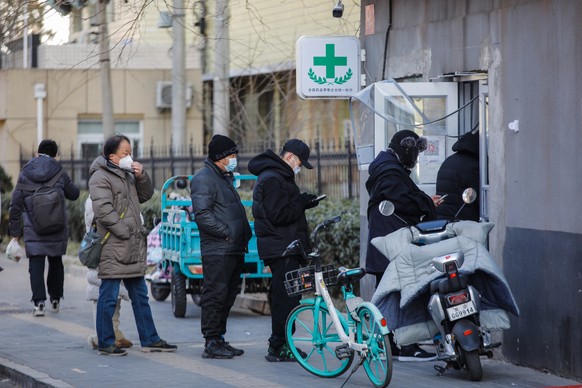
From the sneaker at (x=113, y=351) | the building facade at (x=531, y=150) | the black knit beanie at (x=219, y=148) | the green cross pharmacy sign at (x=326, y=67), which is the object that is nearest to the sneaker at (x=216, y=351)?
the sneaker at (x=113, y=351)

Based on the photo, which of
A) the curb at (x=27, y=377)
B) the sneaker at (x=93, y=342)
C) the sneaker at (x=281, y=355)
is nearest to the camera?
the curb at (x=27, y=377)

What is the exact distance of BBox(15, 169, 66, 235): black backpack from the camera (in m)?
14.1

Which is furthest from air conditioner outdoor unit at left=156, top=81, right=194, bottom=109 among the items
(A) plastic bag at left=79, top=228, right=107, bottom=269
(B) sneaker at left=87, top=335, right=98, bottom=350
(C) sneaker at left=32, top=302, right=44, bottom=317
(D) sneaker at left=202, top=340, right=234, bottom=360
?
(D) sneaker at left=202, top=340, right=234, bottom=360

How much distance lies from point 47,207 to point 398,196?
5.50 m

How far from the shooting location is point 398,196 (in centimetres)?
1008

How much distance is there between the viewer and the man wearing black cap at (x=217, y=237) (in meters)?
10.6

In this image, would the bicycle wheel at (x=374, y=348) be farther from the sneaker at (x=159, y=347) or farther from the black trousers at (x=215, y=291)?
the sneaker at (x=159, y=347)

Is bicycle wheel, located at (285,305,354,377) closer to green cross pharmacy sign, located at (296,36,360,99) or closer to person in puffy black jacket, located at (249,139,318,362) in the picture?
person in puffy black jacket, located at (249,139,318,362)

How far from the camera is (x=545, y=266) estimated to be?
31.6 ft

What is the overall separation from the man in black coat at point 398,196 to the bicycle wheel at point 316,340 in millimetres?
783

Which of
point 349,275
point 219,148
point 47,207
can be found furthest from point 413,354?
point 47,207

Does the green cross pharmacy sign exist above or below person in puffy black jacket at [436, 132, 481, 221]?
above

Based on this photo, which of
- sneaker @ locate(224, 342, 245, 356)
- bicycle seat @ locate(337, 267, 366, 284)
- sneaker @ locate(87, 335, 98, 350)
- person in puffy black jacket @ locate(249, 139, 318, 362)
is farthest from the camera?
sneaker @ locate(87, 335, 98, 350)

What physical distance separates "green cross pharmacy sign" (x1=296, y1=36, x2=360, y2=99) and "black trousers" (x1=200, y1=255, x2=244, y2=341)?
7.94ft
